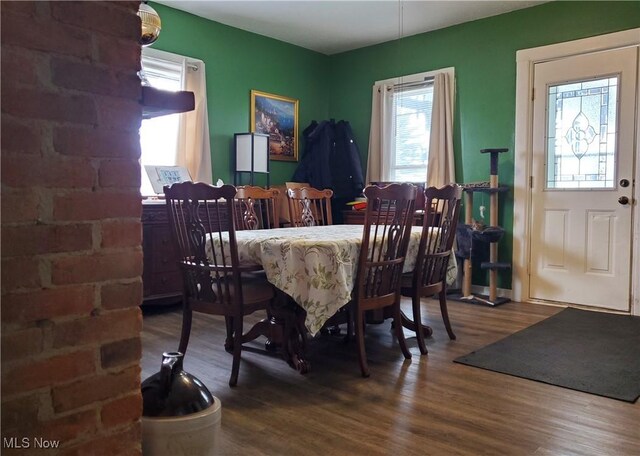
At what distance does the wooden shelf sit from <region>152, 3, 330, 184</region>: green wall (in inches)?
138

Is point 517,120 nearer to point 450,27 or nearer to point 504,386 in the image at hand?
point 450,27

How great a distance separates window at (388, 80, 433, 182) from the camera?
17.0 feet

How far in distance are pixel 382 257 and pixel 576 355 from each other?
4.08 ft

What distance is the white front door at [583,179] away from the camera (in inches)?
157

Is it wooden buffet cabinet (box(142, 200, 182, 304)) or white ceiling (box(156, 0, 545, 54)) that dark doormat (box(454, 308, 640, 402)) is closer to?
wooden buffet cabinet (box(142, 200, 182, 304))

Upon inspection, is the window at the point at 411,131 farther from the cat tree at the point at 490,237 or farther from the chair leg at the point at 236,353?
the chair leg at the point at 236,353

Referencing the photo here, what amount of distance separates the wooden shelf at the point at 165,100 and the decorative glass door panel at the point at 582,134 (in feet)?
12.5

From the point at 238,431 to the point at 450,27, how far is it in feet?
14.1

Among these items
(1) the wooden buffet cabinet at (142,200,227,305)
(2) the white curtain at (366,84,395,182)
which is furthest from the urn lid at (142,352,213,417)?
(2) the white curtain at (366,84,395,182)

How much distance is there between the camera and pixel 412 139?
17.4 ft

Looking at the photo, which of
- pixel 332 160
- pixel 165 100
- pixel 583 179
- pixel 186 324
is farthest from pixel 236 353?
pixel 332 160

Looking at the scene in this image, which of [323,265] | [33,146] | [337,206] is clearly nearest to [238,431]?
[323,265]

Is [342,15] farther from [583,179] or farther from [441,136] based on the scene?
[583,179]

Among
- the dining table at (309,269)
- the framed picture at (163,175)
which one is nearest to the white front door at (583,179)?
the dining table at (309,269)
